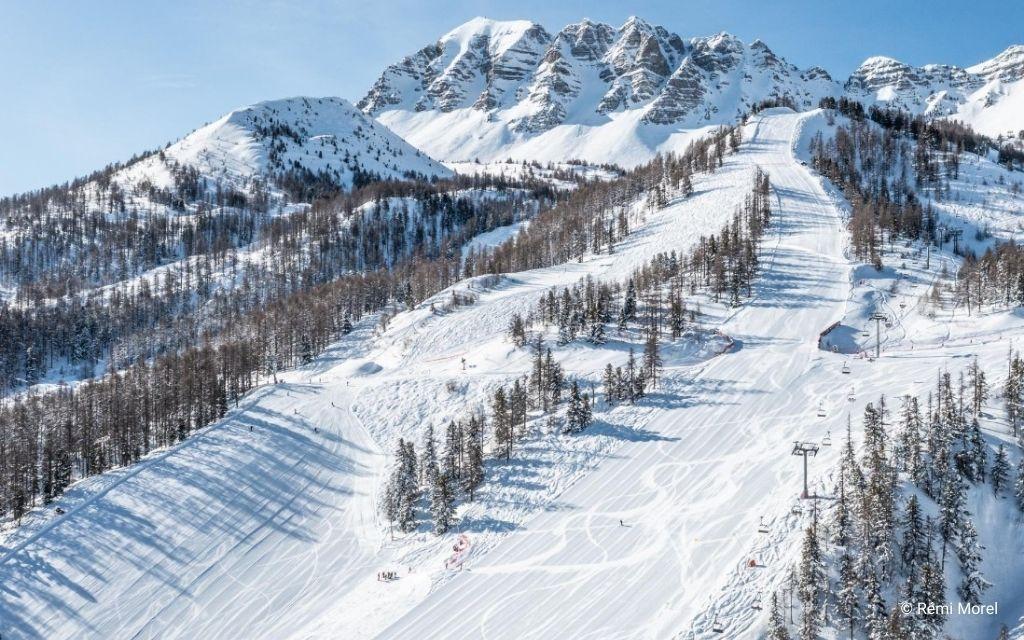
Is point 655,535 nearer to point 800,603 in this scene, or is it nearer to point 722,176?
point 800,603

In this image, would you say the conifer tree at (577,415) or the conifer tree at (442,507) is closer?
the conifer tree at (442,507)

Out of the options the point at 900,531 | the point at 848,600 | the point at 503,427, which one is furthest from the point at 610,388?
the point at 848,600

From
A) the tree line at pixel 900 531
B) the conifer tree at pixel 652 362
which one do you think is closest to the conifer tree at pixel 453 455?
the conifer tree at pixel 652 362

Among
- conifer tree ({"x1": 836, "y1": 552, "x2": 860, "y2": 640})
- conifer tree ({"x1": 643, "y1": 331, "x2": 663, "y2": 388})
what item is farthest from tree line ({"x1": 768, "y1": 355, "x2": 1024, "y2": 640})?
conifer tree ({"x1": 643, "y1": 331, "x2": 663, "y2": 388})

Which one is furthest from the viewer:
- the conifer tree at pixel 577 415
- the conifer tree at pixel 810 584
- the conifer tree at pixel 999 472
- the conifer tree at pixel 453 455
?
the conifer tree at pixel 577 415

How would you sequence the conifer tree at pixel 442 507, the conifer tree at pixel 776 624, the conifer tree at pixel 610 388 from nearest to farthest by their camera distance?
1. the conifer tree at pixel 776 624
2. the conifer tree at pixel 442 507
3. the conifer tree at pixel 610 388

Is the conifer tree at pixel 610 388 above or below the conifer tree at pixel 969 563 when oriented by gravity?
above

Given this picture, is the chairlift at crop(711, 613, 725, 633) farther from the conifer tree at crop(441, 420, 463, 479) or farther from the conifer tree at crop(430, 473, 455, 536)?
the conifer tree at crop(441, 420, 463, 479)

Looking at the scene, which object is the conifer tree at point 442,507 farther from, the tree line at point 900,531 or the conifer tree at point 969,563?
the conifer tree at point 969,563
